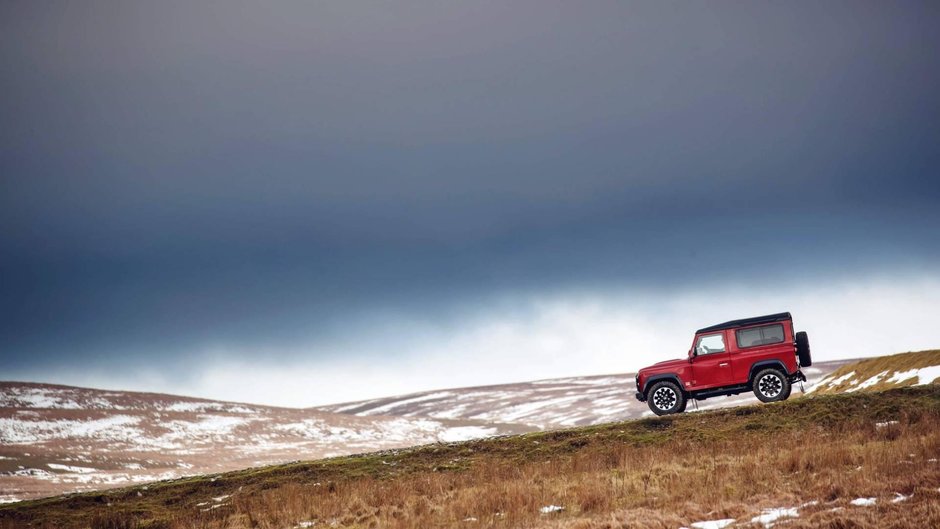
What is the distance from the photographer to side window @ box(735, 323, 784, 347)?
2247 centimetres

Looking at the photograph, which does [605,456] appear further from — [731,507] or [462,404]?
[462,404]

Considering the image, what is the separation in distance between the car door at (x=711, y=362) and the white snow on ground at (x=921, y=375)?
8247 millimetres

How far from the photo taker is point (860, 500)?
10562 mm

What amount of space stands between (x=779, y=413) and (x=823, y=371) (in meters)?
175

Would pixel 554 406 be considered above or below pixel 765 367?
below

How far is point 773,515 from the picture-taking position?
1041 cm

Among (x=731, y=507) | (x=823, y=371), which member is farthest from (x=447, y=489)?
(x=823, y=371)

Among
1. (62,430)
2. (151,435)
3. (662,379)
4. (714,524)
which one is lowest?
(151,435)

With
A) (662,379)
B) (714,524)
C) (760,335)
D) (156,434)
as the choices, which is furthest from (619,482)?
(156,434)

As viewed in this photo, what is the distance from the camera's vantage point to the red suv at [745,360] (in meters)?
22.4

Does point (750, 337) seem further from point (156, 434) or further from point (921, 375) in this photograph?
point (156, 434)

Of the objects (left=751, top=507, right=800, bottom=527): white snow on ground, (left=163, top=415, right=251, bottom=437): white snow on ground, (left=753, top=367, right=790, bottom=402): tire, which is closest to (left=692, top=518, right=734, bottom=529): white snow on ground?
(left=751, top=507, right=800, bottom=527): white snow on ground

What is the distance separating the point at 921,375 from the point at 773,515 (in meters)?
21.4

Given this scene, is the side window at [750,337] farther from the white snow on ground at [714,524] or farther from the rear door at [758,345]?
the white snow on ground at [714,524]
